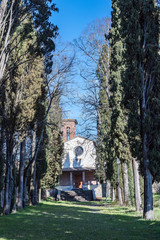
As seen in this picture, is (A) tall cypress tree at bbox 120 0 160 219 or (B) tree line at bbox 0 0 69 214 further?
(B) tree line at bbox 0 0 69 214

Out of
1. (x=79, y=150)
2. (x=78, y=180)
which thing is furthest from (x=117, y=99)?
(x=78, y=180)

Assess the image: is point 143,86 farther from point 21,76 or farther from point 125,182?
point 125,182

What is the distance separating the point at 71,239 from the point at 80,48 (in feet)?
45.3

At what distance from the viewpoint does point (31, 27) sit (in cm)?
1166

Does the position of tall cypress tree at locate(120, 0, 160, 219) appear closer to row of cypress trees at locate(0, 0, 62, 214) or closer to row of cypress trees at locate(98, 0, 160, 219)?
row of cypress trees at locate(98, 0, 160, 219)

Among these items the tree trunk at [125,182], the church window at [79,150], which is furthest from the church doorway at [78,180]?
the tree trunk at [125,182]

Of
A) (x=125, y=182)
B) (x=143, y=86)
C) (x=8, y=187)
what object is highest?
(x=143, y=86)

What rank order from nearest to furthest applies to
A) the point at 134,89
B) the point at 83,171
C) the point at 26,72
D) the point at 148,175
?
the point at 148,175 < the point at 134,89 < the point at 26,72 < the point at 83,171

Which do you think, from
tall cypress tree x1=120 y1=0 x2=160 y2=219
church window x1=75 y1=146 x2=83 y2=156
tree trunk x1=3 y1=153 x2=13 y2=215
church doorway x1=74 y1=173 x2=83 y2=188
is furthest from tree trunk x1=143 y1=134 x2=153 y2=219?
church doorway x1=74 y1=173 x2=83 y2=188

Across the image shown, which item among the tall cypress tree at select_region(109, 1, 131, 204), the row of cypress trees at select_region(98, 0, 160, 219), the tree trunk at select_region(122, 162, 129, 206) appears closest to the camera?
the row of cypress trees at select_region(98, 0, 160, 219)

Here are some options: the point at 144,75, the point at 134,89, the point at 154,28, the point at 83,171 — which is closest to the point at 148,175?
the point at 134,89

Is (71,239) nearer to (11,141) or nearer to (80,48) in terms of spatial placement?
(11,141)

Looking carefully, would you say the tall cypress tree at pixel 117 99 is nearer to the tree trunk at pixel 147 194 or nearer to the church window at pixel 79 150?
the tree trunk at pixel 147 194

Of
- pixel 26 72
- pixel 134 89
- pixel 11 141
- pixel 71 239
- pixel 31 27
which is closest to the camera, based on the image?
pixel 71 239
